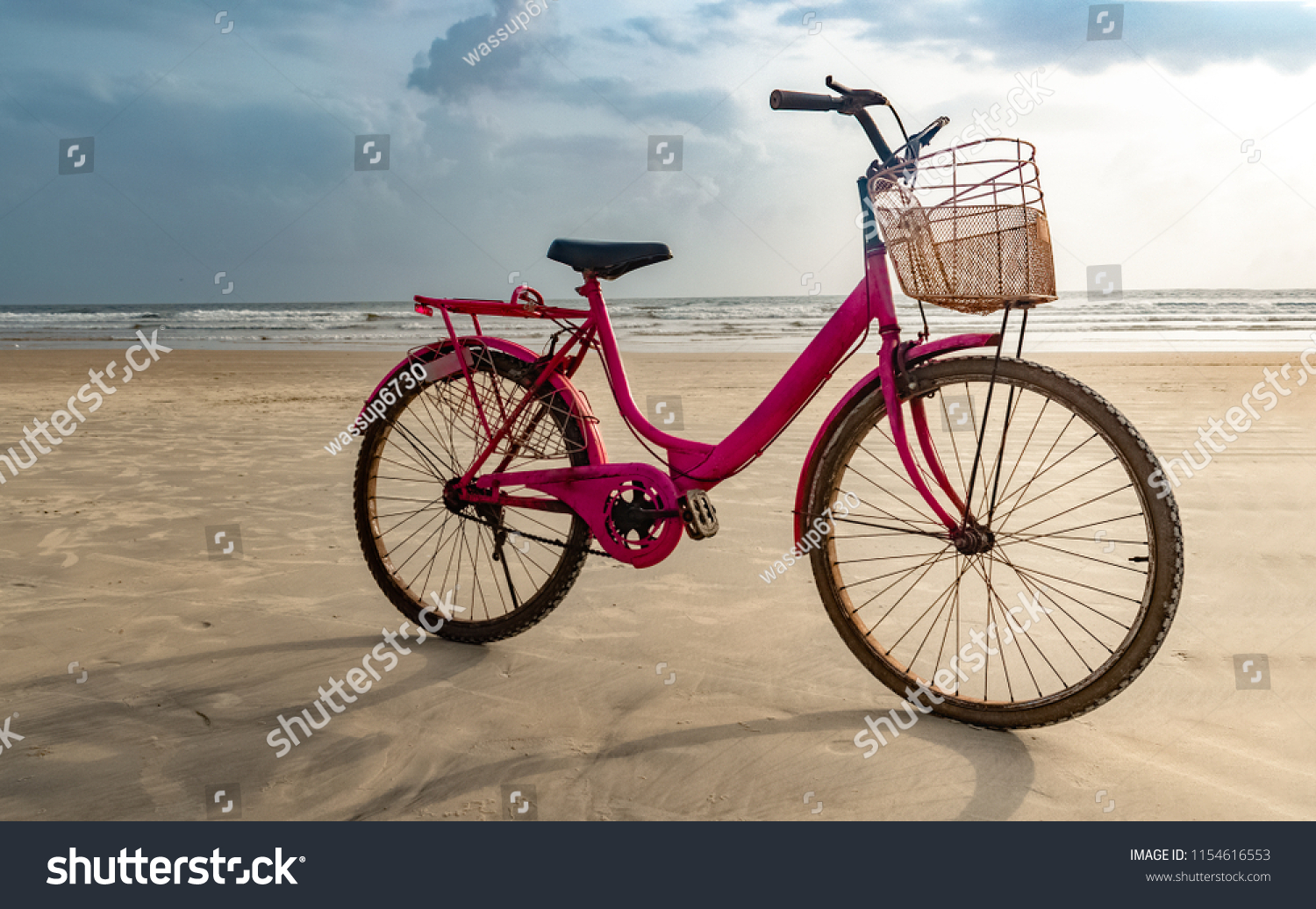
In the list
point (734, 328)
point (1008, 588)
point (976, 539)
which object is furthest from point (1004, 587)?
point (734, 328)

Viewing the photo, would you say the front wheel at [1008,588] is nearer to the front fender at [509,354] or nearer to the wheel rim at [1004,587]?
the wheel rim at [1004,587]

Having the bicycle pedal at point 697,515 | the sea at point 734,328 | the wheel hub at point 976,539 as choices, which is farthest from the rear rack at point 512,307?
the sea at point 734,328

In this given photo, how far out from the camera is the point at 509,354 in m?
3.20

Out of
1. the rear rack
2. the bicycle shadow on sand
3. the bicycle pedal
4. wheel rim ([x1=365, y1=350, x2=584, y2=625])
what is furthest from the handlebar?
the bicycle shadow on sand

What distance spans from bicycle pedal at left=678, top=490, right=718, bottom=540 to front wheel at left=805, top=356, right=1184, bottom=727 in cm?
34

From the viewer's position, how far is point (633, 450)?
662 cm

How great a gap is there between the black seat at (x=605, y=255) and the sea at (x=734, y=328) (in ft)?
35.7

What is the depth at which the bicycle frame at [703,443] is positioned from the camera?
2.47 meters

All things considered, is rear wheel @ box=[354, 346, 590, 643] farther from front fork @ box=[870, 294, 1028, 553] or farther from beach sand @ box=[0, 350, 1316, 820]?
front fork @ box=[870, 294, 1028, 553]

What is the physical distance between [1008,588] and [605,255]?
198 cm

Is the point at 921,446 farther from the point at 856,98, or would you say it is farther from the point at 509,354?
the point at 509,354
